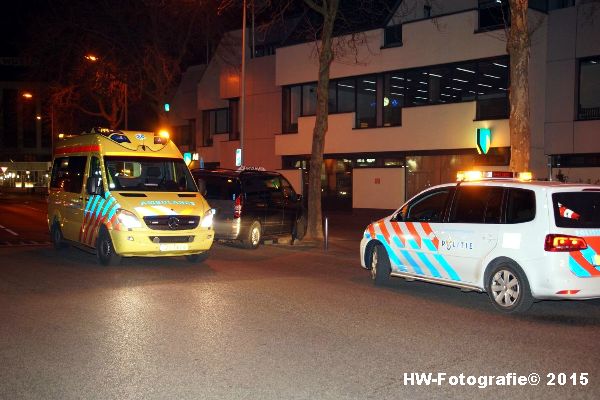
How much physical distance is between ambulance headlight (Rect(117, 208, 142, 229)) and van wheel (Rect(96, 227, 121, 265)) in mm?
685

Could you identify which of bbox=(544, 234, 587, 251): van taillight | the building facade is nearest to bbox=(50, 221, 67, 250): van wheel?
bbox=(544, 234, 587, 251): van taillight

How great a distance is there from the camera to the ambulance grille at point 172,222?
38.3 ft

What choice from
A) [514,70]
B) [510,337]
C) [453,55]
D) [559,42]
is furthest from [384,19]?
[510,337]

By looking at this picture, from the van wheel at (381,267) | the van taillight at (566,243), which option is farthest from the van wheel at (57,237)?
the van taillight at (566,243)

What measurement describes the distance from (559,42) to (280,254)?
15.4 metres

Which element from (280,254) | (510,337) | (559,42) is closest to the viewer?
(510,337)

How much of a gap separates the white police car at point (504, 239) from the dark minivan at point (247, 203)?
17.9 feet

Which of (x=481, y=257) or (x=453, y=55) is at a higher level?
(x=453, y=55)

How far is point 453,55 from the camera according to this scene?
25.2 metres

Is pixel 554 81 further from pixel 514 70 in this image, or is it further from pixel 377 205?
pixel 514 70

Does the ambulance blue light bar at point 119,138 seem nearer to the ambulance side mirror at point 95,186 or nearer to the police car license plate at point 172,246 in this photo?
the ambulance side mirror at point 95,186

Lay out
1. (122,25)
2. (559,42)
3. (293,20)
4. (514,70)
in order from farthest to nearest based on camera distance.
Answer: (293,20)
(122,25)
(559,42)
(514,70)

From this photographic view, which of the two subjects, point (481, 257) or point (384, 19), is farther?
point (384, 19)

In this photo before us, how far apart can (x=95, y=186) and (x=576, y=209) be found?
8576 millimetres
